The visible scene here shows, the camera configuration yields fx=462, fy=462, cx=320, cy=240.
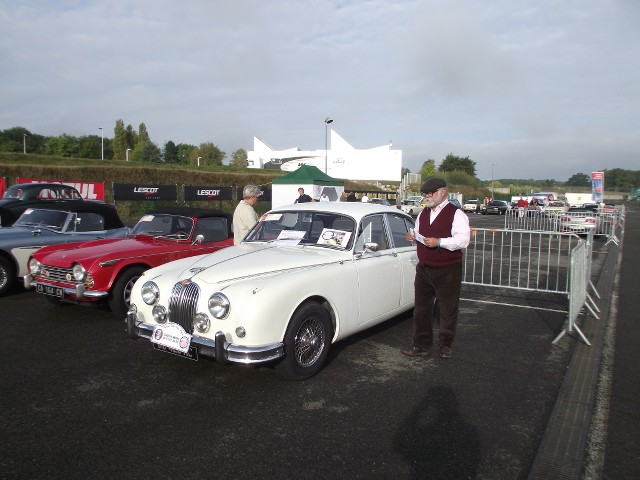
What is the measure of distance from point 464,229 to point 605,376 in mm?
2008

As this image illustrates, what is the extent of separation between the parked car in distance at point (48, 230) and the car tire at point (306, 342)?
568cm

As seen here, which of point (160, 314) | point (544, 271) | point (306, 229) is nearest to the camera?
point (160, 314)

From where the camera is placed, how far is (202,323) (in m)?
4.05

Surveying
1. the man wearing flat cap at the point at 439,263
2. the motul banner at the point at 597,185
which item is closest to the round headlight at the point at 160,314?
the man wearing flat cap at the point at 439,263

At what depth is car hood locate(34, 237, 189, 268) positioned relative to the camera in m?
6.27

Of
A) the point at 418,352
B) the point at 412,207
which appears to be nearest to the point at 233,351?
the point at 418,352

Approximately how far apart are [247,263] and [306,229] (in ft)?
3.75

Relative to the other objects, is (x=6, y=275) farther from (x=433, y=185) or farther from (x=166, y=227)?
(x=433, y=185)

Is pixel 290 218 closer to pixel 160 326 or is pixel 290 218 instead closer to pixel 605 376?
pixel 160 326

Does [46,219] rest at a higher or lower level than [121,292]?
higher

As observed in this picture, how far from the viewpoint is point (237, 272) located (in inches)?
174

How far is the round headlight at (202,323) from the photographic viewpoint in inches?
159

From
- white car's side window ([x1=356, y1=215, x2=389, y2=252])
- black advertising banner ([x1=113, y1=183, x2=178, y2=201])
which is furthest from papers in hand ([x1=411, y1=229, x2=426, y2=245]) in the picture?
black advertising banner ([x1=113, y1=183, x2=178, y2=201])

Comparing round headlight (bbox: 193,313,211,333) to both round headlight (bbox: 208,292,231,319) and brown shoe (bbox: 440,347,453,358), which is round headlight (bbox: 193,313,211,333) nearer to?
round headlight (bbox: 208,292,231,319)
